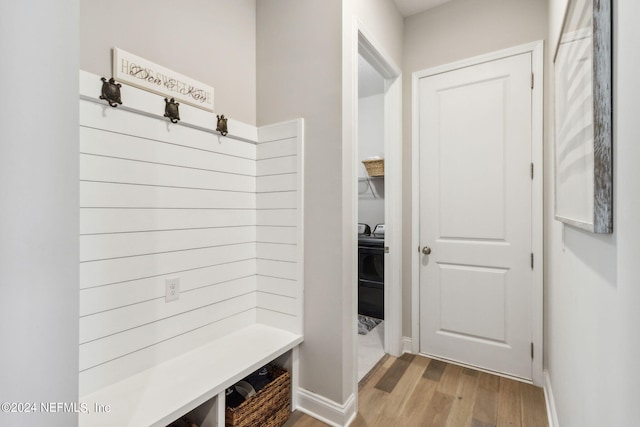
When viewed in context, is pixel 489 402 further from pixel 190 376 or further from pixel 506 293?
pixel 190 376

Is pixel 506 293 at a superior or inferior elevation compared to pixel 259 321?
superior

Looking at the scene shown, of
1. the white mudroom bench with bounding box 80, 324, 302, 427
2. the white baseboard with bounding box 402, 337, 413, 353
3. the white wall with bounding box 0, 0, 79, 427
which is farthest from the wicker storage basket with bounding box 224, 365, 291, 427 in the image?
the white baseboard with bounding box 402, 337, 413, 353

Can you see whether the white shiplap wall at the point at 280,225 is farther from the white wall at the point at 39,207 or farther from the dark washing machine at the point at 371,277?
the dark washing machine at the point at 371,277

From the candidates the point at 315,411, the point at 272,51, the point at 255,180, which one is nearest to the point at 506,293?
the point at 315,411

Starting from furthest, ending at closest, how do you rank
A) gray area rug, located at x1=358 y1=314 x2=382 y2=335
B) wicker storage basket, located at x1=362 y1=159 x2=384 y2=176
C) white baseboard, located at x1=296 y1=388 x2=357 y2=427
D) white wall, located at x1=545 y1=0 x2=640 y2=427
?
1. wicker storage basket, located at x1=362 y1=159 x2=384 y2=176
2. gray area rug, located at x1=358 y1=314 x2=382 y2=335
3. white baseboard, located at x1=296 y1=388 x2=357 y2=427
4. white wall, located at x1=545 y1=0 x2=640 y2=427

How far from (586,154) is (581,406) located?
809 mm

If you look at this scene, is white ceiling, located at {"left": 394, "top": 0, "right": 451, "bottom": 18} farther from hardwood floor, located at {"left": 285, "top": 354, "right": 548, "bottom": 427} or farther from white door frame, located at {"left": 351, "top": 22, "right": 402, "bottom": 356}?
hardwood floor, located at {"left": 285, "top": 354, "right": 548, "bottom": 427}

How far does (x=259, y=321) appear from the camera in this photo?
193 cm

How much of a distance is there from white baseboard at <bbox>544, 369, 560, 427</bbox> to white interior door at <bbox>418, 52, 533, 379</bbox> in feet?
0.46

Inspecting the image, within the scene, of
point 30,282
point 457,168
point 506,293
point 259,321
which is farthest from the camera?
point 457,168

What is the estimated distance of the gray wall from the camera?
2004mm

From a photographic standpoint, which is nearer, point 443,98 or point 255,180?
point 255,180

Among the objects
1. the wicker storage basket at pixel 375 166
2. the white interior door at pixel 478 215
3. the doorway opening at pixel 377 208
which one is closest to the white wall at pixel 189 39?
the doorway opening at pixel 377 208

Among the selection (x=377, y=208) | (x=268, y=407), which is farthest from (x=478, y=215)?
(x=268, y=407)
